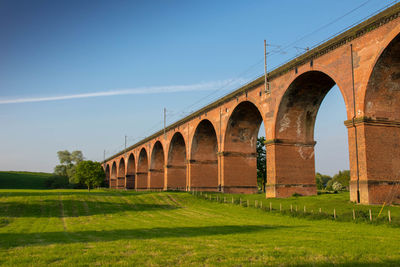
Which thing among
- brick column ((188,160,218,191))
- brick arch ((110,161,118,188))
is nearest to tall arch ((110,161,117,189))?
brick arch ((110,161,118,188))

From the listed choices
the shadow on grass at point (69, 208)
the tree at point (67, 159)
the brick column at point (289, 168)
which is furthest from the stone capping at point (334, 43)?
the tree at point (67, 159)

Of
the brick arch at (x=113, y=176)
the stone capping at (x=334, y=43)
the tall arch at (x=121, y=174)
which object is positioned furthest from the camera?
the brick arch at (x=113, y=176)

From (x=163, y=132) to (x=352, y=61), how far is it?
41.6 metres

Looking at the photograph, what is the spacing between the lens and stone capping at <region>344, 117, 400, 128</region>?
70.3ft

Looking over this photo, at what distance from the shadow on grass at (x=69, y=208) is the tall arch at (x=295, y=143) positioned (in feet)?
30.7

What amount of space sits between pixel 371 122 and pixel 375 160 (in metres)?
2.37

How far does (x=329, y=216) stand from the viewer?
19000mm

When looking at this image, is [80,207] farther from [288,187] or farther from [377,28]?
[377,28]

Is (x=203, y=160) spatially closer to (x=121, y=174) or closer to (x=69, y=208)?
(x=69, y=208)

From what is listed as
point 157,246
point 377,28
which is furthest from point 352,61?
point 157,246

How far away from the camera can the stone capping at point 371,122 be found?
2144cm

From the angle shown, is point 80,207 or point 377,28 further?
point 80,207

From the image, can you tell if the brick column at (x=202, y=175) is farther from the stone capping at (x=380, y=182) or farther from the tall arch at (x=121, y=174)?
the tall arch at (x=121, y=174)

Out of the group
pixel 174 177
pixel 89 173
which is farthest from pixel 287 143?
pixel 89 173
